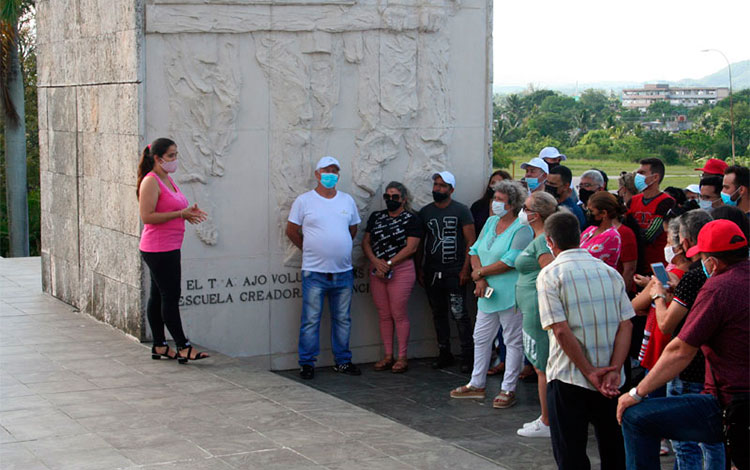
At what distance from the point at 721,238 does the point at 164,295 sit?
4826 millimetres

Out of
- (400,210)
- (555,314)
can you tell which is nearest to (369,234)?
(400,210)

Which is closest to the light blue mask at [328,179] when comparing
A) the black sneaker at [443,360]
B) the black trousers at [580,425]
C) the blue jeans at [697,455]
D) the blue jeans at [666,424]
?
the black sneaker at [443,360]

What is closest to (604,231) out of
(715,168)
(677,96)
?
(715,168)

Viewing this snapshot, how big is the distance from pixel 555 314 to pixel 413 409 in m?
3.27

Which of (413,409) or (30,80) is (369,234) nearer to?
(413,409)

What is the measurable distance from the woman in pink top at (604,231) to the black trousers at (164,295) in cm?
331

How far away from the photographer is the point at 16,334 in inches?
368

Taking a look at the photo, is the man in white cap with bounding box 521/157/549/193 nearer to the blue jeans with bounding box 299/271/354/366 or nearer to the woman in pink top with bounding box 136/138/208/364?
the blue jeans with bounding box 299/271/354/366

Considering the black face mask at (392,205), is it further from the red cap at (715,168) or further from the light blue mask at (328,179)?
the red cap at (715,168)

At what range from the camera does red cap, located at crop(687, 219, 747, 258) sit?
15.3ft

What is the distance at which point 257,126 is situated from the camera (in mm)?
9336

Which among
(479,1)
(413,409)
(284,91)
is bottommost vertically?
(413,409)

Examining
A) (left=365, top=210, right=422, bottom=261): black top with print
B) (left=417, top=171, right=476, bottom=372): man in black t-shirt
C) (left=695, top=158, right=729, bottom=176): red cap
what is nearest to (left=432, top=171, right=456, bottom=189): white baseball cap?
(left=417, top=171, right=476, bottom=372): man in black t-shirt

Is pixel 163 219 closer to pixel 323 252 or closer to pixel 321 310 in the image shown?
pixel 323 252
